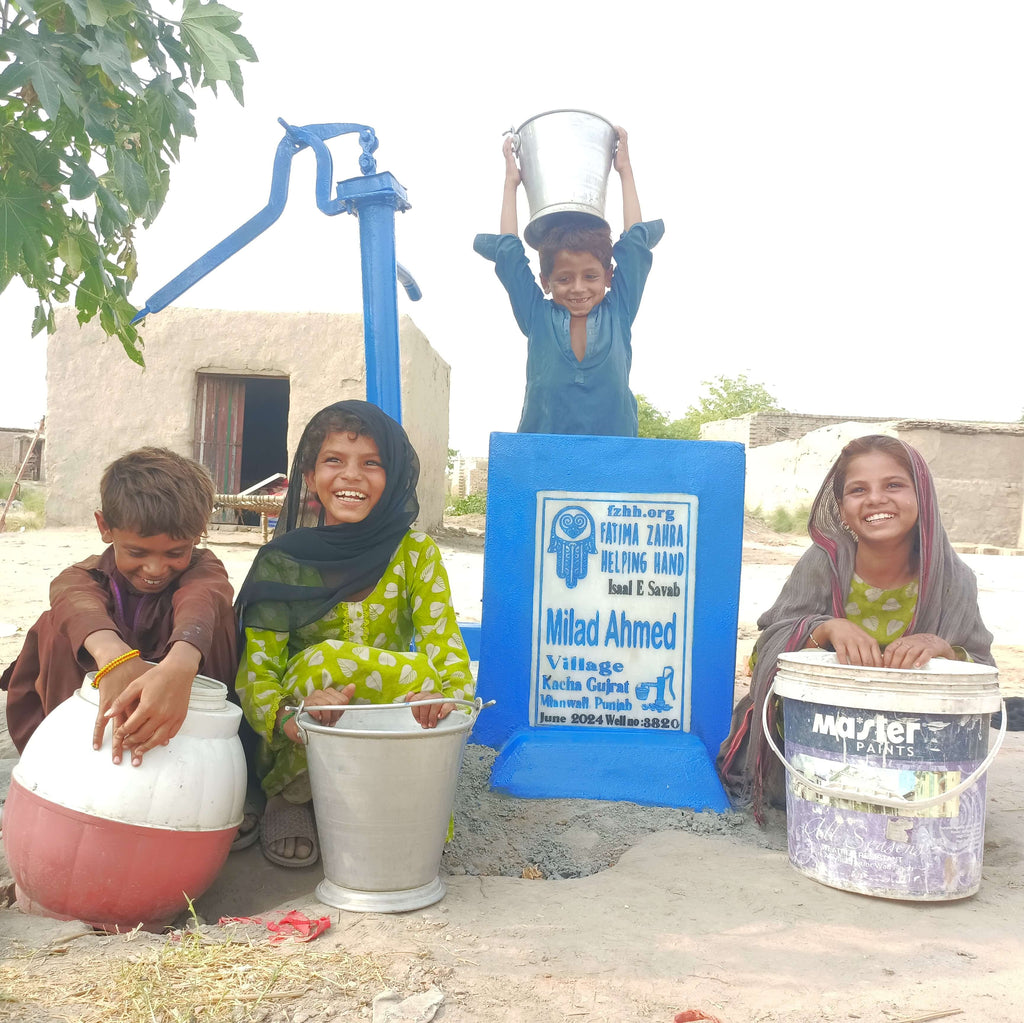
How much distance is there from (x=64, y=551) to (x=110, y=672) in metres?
7.26

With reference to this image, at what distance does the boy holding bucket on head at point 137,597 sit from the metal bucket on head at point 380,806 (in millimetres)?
415

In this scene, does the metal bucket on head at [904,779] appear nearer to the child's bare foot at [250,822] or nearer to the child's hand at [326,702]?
the child's hand at [326,702]

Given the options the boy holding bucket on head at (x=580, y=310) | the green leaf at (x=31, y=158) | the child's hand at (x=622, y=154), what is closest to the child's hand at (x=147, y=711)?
the green leaf at (x=31, y=158)

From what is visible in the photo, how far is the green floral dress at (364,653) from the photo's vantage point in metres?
2.30

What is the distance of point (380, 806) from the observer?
2.01 m

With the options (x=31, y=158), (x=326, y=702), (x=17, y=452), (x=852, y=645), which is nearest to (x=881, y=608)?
(x=852, y=645)

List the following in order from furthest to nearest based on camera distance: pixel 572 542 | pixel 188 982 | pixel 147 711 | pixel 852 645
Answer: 1. pixel 572 542
2. pixel 852 645
3. pixel 147 711
4. pixel 188 982

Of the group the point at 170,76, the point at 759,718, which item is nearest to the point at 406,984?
the point at 759,718

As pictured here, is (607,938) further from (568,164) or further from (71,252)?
(568,164)

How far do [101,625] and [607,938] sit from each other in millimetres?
1319

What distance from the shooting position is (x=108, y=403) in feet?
33.5

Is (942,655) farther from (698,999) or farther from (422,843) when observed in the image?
(422,843)

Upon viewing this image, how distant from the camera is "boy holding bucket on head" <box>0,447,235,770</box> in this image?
222 cm

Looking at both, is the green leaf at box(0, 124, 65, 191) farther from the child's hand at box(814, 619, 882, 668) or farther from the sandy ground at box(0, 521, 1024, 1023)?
the child's hand at box(814, 619, 882, 668)
